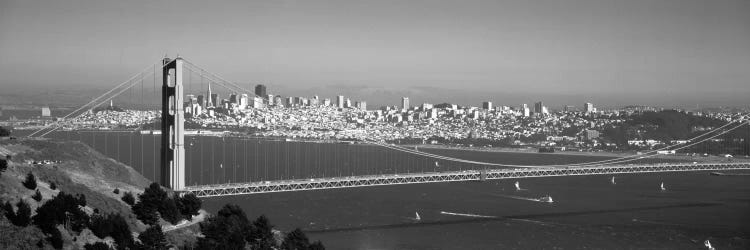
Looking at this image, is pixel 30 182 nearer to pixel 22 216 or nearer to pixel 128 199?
pixel 22 216

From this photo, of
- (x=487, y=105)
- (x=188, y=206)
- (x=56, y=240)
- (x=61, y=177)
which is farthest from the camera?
(x=487, y=105)

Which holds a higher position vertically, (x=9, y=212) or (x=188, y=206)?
(x=9, y=212)

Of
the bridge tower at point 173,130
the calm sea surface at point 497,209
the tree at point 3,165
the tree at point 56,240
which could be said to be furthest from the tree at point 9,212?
the calm sea surface at point 497,209

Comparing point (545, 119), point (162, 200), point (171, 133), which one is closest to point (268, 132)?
point (545, 119)

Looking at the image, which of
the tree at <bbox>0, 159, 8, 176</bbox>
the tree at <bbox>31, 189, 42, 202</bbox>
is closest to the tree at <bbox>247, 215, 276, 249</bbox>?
the tree at <bbox>31, 189, 42, 202</bbox>

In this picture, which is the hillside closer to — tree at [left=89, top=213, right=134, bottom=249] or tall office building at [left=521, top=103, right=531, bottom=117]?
tree at [left=89, top=213, right=134, bottom=249]

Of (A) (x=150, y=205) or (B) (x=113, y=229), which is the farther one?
(A) (x=150, y=205)

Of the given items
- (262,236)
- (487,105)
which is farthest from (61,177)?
(487,105)

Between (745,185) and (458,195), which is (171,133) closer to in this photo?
(458,195)
